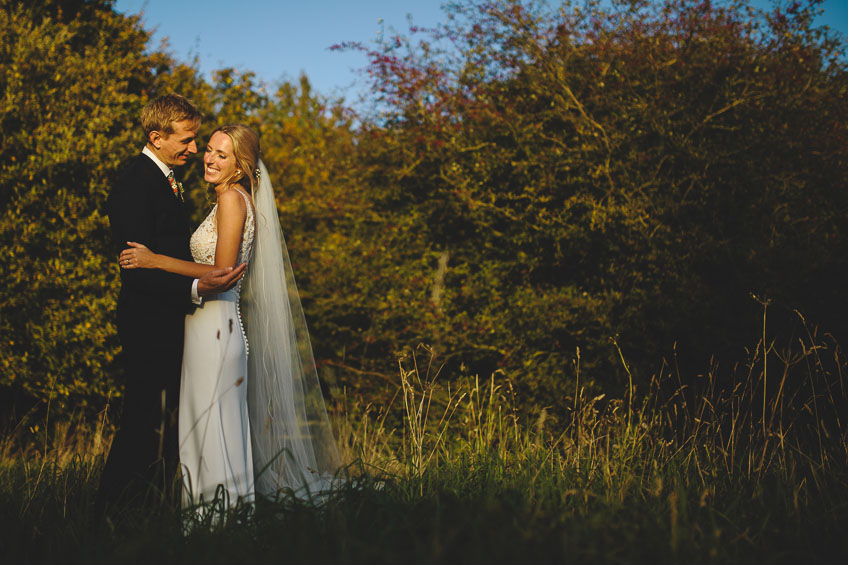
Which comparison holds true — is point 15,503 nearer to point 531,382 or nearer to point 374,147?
point 531,382

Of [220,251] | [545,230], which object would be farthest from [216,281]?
[545,230]

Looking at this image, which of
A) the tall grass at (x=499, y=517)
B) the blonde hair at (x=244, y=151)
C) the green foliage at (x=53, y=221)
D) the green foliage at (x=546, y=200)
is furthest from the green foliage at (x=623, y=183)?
the blonde hair at (x=244, y=151)

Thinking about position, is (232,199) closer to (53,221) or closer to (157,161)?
(157,161)

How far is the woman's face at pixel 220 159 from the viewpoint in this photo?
355 cm

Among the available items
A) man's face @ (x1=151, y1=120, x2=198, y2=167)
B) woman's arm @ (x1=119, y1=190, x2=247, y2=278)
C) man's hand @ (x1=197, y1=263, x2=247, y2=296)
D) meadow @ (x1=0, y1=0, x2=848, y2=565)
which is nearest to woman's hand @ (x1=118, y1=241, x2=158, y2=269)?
woman's arm @ (x1=119, y1=190, x2=247, y2=278)

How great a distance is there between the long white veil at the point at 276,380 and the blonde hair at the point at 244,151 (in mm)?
80

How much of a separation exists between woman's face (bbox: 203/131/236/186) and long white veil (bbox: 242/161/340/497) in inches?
8.0

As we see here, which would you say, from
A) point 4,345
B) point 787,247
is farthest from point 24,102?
point 787,247

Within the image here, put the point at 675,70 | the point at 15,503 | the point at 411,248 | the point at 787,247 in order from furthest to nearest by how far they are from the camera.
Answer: the point at 411,248
the point at 675,70
the point at 787,247
the point at 15,503

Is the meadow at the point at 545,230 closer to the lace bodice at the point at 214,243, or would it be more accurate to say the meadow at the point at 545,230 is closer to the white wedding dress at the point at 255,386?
the white wedding dress at the point at 255,386

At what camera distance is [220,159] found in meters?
3.55

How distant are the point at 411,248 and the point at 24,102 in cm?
439

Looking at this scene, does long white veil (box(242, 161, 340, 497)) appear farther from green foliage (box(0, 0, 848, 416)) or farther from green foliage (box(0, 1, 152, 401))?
green foliage (box(0, 1, 152, 401))

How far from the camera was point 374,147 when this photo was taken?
7.92 m
